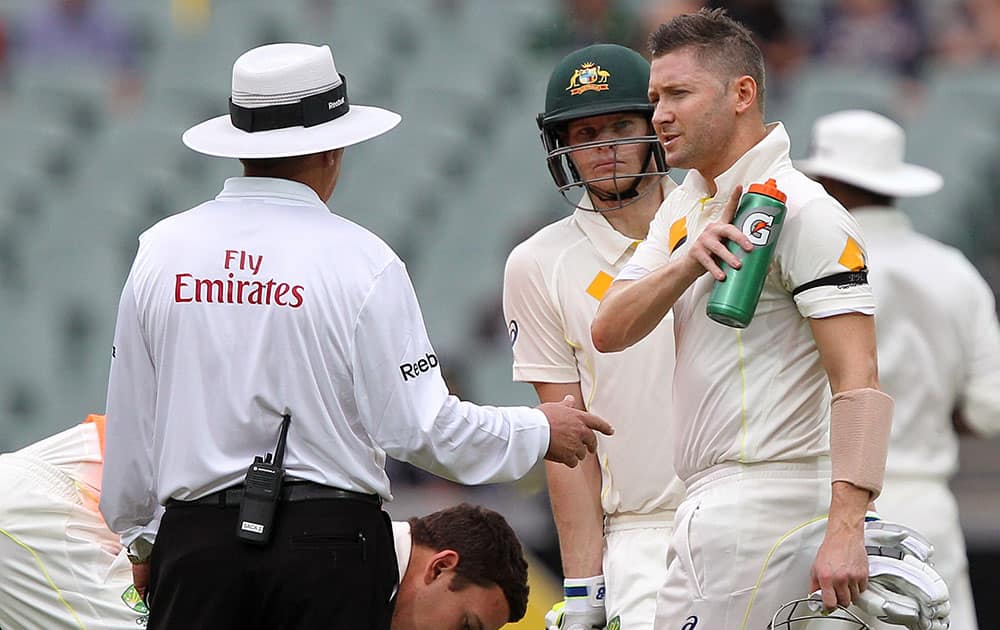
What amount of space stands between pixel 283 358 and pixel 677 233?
0.86 meters

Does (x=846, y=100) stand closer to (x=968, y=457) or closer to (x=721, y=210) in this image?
(x=968, y=457)

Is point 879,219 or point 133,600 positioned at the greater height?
point 879,219

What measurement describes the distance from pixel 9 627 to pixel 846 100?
594cm

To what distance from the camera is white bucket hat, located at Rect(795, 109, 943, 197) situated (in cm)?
533

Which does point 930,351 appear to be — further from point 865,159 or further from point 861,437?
point 861,437

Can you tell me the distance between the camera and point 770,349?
3.17m

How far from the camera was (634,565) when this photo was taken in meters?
3.84

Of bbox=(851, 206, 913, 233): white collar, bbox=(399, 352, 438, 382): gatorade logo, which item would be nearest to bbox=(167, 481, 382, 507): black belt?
bbox=(399, 352, 438, 382): gatorade logo

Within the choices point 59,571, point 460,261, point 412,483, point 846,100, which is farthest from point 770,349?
point 846,100

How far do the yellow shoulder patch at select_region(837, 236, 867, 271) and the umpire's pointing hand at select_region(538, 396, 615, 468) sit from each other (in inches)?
23.4

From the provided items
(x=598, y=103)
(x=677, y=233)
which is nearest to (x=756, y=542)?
(x=677, y=233)

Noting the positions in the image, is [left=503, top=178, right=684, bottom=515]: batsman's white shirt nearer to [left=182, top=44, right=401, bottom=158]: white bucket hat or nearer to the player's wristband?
the player's wristband

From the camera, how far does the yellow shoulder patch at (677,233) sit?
339cm

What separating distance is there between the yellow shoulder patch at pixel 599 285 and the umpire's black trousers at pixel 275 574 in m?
1.10
